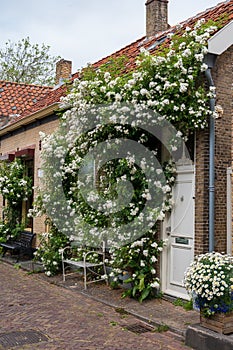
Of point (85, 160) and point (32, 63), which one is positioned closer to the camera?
point (85, 160)

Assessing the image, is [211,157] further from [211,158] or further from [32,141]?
[32,141]

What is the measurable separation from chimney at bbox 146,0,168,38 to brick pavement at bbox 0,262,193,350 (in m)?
7.45

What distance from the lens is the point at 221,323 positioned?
5395mm

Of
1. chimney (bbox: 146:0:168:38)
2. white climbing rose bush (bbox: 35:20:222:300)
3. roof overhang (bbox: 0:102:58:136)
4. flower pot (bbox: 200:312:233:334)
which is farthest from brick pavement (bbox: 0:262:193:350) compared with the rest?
chimney (bbox: 146:0:168:38)

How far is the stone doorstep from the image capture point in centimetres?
517

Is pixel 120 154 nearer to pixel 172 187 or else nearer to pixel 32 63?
pixel 172 187

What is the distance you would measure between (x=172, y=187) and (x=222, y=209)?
99 centimetres

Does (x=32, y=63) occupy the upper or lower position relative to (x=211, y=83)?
upper

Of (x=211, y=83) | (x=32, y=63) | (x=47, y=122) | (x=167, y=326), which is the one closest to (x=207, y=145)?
(x=211, y=83)

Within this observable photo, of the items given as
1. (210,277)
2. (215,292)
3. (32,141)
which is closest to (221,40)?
(210,277)

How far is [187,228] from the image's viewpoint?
7.52 meters

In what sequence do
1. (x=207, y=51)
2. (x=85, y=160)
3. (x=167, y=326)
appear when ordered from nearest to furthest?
(x=167, y=326)
(x=207, y=51)
(x=85, y=160)

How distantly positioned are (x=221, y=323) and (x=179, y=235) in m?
2.42

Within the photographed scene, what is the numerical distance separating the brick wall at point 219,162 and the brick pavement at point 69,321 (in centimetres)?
180
